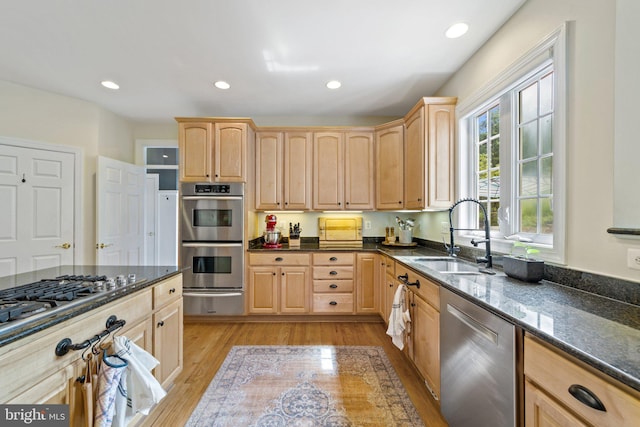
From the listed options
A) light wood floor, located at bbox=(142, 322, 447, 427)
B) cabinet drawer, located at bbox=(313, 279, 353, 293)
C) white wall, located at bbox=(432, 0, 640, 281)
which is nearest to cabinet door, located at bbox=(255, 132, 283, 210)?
cabinet drawer, located at bbox=(313, 279, 353, 293)

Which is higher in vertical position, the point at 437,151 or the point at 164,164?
the point at 164,164

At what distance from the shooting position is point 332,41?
2.06 metres

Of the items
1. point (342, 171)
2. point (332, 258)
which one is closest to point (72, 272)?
point (332, 258)

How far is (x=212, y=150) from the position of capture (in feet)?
10.0

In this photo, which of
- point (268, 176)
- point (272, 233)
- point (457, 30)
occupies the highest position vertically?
point (457, 30)

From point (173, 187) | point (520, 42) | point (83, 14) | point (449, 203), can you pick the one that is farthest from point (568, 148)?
point (173, 187)

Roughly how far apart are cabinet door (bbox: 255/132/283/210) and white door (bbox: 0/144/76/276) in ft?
7.15

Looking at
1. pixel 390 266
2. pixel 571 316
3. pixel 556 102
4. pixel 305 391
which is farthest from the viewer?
pixel 390 266

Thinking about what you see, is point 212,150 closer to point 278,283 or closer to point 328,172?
point 328,172

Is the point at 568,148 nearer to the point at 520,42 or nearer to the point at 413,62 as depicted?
the point at 520,42

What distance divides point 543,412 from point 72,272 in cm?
258

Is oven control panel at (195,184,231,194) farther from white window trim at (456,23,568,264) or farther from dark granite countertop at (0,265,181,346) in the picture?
white window trim at (456,23,568,264)

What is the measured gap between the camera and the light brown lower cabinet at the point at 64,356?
2.68 feet

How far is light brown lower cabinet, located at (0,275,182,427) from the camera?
0.82 metres
